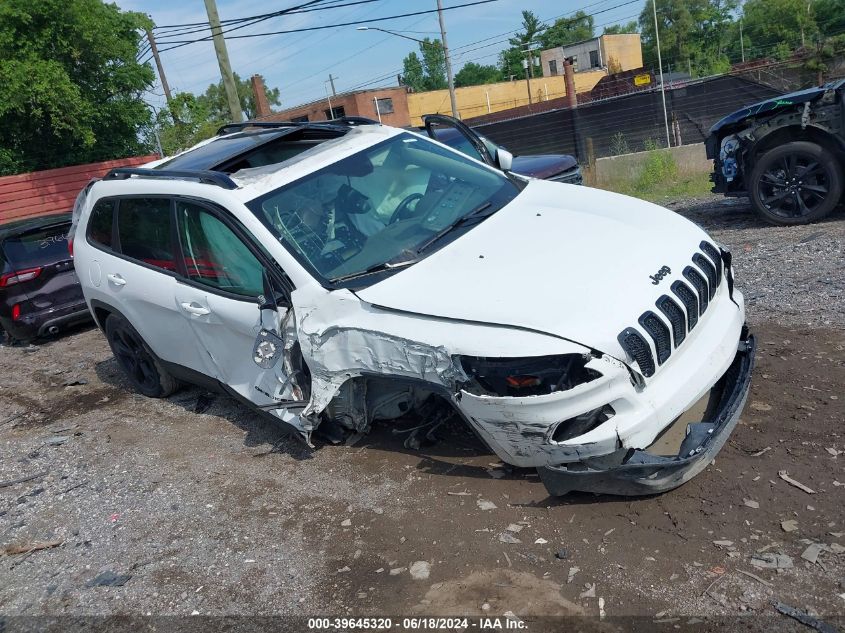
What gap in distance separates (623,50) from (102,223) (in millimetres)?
70988

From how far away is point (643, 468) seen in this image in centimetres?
303

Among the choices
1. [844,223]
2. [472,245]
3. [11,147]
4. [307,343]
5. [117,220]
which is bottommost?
[844,223]

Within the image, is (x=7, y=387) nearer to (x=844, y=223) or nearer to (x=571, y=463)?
(x=571, y=463)

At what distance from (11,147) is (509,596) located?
2290cm

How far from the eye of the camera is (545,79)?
56031 mm

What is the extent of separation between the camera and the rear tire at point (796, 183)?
7.75 m

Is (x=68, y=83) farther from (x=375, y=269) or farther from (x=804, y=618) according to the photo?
(x=804, y=618)

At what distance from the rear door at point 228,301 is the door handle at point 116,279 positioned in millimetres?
866

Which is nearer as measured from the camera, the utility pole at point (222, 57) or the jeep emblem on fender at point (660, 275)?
the jeep emblem on fender at point (660, 275)

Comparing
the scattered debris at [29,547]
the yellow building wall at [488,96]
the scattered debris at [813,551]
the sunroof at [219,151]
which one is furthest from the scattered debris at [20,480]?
the yellow building wall at [488,96]

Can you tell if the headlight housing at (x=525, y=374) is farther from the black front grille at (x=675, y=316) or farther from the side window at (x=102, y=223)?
the side window at (x=102, y=223)

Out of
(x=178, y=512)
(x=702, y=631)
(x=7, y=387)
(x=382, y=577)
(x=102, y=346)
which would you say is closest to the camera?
(x=702, y=631)

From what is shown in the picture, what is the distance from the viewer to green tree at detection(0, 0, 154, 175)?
60.8 feet

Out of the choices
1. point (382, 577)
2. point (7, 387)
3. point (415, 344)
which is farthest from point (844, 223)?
point (7, 387)
